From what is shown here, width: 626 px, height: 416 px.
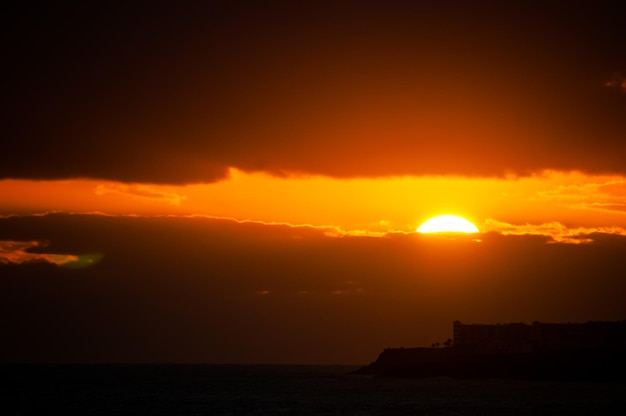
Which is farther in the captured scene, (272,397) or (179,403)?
(272,397)

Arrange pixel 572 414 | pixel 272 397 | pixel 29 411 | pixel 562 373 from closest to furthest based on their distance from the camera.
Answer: pixel 572 414 → pixel 29 411 → pixel 272 397 → pixel 562 373

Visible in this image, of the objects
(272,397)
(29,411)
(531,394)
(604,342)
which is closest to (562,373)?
(604,342)

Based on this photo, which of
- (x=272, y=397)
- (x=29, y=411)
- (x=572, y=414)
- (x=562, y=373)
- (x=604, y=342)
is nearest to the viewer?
(x=572, y=414)

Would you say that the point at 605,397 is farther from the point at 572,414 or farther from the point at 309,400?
the point at 309,400

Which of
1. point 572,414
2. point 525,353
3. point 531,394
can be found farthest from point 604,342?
point 572,414

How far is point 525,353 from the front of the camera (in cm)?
19925

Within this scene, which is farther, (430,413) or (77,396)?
(77,396)

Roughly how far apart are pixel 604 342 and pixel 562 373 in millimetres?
20893

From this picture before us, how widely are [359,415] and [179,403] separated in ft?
112

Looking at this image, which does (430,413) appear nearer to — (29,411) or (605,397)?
(605,397)

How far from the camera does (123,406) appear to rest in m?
A: 123

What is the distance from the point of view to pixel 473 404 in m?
116

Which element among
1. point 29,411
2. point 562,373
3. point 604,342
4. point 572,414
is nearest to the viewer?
point 572,414

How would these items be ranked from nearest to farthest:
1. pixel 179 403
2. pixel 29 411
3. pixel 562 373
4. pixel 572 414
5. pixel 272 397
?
pixel 572 414 → pixel 29 411 → pixel 179 403 → pixel 272 397 → pixel 562 373
